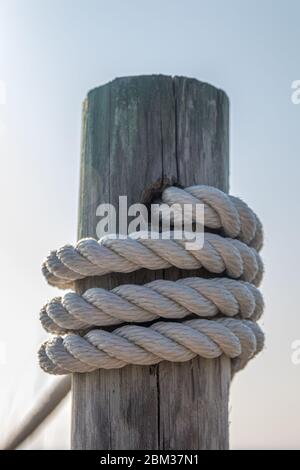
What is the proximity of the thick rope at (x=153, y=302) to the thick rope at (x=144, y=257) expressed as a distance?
39mm

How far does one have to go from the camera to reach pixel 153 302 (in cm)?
159

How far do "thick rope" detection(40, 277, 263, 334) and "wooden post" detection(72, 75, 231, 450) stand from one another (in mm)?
54

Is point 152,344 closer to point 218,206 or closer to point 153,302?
point 153,302

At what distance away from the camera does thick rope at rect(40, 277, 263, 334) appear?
1598 millimetres

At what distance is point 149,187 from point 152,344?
1.22ft

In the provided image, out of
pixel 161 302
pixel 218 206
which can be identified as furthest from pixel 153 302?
pixel 218 206

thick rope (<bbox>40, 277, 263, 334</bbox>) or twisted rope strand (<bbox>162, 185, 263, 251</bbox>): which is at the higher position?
twisted rope strand (<bbox>162, 185, 263, 251</bbox>)

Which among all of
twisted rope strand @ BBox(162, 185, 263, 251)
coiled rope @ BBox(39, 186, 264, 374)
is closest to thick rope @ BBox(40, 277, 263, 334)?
coiled rope @ BBox(39, 186, 264, 374)

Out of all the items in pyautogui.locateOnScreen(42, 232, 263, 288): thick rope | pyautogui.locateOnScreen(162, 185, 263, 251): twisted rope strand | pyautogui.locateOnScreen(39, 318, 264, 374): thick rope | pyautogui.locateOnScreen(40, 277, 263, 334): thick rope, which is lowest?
pyautogui.locateOnScreen(39, 318, 264, 374): thick rope

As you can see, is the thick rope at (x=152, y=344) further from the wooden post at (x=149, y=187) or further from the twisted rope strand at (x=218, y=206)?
the twisted rope strand at (x=218, y=206)

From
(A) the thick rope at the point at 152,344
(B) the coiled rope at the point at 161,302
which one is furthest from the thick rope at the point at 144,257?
(A) the thick rope at the point at 152,344

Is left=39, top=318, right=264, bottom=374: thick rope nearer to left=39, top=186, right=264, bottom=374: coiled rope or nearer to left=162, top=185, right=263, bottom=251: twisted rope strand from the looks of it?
left=39, top=186, right=264, bottom=374: coiled rope
